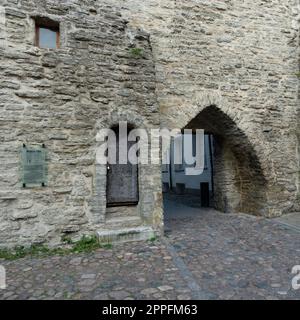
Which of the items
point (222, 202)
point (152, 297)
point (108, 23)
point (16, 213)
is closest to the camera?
point (152, 297)

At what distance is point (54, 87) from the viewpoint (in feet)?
12.8

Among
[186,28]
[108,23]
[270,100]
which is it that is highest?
[186,28]

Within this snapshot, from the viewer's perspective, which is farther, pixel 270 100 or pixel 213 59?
pixel 270 100

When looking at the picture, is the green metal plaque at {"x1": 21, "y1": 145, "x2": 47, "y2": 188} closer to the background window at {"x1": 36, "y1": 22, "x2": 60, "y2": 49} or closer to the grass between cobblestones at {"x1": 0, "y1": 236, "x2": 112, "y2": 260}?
the grass between cobblestones at {"x1": 0, "y1": 236, "x2": 112, "y2": 260}

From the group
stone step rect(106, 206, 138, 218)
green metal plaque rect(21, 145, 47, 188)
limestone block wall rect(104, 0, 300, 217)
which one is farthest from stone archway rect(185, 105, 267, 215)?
green metal plaque rect(21, 145, 47, 188)

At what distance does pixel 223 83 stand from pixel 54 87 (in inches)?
142

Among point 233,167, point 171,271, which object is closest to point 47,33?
point 171,271

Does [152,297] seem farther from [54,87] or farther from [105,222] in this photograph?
[54,87]

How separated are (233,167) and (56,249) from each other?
4705mm

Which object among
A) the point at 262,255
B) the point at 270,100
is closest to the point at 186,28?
the point at 270,100

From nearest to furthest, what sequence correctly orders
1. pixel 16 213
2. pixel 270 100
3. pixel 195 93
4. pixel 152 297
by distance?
1. pixel 152 297
2. pixel 16 213
3. pixel 195 93
4. pixel 270 100

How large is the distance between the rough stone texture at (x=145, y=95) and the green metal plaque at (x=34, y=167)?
10 centimetres

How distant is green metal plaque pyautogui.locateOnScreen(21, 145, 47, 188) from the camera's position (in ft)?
12.0

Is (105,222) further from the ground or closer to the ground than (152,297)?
further from the ground
